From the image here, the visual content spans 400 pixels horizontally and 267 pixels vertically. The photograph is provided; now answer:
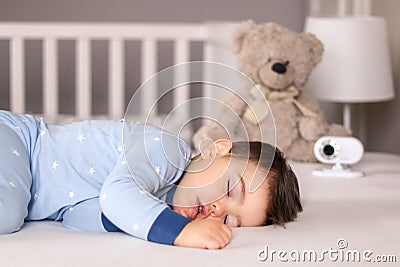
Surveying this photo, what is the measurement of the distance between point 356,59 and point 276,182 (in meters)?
1.17

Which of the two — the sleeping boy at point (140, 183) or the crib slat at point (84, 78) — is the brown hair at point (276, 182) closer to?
the sleeping boy at point (140, 183)

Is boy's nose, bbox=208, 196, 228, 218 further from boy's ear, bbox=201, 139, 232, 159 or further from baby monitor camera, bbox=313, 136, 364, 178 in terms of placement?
baby monitor camera, bbox=313, 136, 364, 178

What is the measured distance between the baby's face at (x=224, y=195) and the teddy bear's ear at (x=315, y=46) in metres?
1.01

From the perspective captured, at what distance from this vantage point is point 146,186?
1292 millimetres

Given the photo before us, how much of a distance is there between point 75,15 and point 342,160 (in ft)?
4.66

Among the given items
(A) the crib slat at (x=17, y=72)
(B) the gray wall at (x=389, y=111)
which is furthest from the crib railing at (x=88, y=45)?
(B) the gray wall at (x=389, y=111)

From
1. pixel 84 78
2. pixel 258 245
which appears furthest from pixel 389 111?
pixel 258 245

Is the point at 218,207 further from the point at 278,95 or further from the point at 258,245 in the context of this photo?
the point at 278,95

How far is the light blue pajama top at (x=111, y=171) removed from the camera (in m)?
1.23

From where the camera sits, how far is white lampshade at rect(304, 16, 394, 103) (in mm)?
2391

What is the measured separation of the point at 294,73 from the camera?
2.26m

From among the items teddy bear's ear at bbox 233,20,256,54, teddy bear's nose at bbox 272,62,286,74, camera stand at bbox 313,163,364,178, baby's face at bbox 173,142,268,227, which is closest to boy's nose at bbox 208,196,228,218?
baby's face at bbox 173,142,268,227

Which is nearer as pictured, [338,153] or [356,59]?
[338,153]

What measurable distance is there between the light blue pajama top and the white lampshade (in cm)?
113
